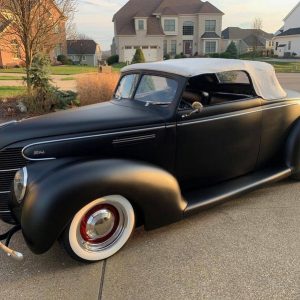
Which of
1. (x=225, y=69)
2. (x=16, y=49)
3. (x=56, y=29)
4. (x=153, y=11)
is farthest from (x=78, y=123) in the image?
(x=153, y=11)

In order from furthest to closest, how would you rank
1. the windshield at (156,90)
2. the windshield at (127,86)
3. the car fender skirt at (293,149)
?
the car fender skirt at (293,149), the windshield at (127,86), the windshield at (156,90)

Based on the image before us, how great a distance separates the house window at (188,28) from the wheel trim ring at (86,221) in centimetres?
4982

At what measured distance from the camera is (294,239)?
330 centimetres

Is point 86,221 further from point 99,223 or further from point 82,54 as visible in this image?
point 82,54

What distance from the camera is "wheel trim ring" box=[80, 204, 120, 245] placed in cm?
295

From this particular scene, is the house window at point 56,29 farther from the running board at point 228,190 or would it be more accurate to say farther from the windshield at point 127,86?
the running board at point 228,190

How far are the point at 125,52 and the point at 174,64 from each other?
4306 centimetres

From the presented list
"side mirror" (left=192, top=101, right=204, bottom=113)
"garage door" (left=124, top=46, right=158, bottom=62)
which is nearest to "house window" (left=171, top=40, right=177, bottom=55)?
"garage door" (left=124, top=46, right=158, bottom=62)

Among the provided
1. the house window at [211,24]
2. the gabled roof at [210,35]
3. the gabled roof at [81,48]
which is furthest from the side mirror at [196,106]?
the gabled roof at [81,48]

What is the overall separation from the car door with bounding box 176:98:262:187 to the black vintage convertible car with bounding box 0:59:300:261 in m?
0.01

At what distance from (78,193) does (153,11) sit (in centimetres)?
4941

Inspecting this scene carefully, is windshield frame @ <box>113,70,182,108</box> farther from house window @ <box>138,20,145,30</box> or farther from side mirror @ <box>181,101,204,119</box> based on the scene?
house window @ <box>138,20,145,30</box>

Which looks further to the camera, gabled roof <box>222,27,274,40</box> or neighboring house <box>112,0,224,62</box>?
gabled roof <box>222,27,274,40</box>

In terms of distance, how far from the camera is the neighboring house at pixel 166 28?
148 feet
